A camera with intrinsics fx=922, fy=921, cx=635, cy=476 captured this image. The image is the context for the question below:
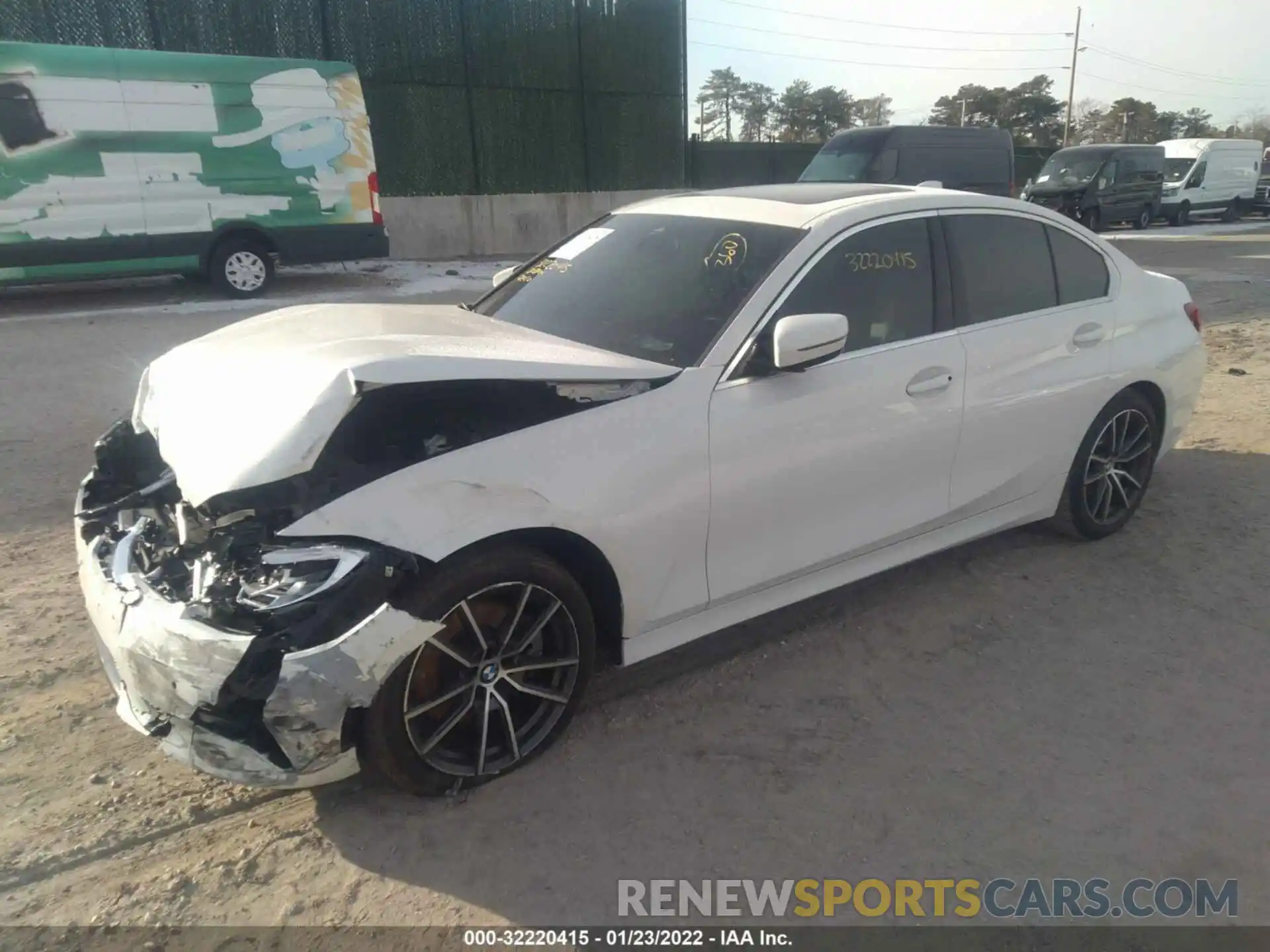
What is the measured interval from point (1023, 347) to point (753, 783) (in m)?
2.28

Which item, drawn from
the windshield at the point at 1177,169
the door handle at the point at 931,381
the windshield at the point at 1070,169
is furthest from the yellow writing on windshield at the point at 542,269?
the windshield at the point at 1177,169

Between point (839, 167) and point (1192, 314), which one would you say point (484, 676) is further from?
point (839, 167)

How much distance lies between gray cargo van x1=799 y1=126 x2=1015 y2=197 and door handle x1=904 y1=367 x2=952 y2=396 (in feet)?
41.2

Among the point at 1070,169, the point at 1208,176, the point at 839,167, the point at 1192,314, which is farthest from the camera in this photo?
the point at 1208,176

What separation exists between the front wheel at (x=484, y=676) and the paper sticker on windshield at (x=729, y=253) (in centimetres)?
137

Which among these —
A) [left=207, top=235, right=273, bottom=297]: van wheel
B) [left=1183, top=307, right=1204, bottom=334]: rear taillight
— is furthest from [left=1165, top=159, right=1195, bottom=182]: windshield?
[left=1183, top=307, right=1204, bottom=334]: rear taillight

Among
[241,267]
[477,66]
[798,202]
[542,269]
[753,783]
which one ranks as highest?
[477,66]

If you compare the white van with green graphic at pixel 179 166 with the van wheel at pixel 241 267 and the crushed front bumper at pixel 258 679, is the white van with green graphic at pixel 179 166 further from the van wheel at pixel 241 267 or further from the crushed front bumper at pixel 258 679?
the crushed front bumper at pixel 258 679

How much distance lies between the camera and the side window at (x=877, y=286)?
3.40 m

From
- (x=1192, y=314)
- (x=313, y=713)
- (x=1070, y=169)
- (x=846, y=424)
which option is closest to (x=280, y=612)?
(x=313, y=713)

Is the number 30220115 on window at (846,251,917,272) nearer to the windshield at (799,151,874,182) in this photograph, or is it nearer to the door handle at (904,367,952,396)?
the door handle at (904,367,952,396)

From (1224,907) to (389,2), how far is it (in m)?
18.7

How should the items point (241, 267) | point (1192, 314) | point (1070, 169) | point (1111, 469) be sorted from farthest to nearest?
point (1070, 169) → point (241, 267) → point (1192, 314) → point (1111, 469)

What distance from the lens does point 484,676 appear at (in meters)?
2.73
